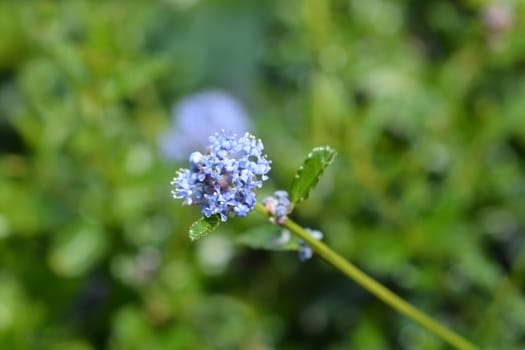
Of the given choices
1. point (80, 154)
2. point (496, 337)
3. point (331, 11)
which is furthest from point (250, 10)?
point (496, 337)

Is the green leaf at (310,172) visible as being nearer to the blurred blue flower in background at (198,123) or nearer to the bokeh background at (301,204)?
the bokeh background at (301,204)

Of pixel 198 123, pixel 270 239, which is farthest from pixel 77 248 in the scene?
pixel 270 239

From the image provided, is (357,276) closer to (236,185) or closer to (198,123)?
(236,185)

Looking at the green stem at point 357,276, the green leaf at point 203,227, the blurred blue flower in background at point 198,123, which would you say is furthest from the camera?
the blurred blue flower in background at point 198,123

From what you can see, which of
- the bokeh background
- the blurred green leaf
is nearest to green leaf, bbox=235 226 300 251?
the bokeh background

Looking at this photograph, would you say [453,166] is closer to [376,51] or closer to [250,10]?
[376,51]

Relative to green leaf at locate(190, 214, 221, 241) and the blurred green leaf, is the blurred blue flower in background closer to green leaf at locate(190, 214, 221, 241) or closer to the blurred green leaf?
the blurred green leaf

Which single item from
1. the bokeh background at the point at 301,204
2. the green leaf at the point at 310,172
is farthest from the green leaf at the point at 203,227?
the bokeh background at the point at 301,204
